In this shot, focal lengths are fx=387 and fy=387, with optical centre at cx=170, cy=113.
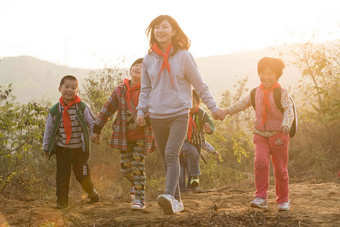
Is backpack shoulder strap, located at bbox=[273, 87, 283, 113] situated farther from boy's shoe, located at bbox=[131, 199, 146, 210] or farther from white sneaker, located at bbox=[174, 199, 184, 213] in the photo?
boy's shoe, located at bbox=[131, 199, 146, 210]

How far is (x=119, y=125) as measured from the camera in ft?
16.5

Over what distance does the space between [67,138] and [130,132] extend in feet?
2.63

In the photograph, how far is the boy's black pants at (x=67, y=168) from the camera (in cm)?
494

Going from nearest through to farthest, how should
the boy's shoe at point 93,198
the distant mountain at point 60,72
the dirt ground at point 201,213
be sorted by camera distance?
1. the dirt ground at point 201,213
2. the boy's shoe at point 93,198
3. the distant mountain at point 60,72

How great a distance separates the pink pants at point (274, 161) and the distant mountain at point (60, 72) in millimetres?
61642

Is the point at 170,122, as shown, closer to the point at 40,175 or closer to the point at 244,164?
the point at 40,175

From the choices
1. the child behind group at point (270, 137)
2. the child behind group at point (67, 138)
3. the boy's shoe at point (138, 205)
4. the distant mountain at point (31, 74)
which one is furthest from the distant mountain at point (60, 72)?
the boy's shoe at point (138, 205)

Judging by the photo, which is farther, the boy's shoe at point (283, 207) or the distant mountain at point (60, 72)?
the distant mountain at point (60, 72)

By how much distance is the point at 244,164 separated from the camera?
1241 cm

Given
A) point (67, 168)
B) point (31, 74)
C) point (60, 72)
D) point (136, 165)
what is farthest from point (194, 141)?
point (60, 72)

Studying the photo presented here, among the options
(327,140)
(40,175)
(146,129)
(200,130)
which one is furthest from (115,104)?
(327,140)

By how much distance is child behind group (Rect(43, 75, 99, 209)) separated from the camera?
4.95 m

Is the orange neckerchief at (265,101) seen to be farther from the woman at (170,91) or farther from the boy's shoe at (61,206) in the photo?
the boy's shoe at (61,206)

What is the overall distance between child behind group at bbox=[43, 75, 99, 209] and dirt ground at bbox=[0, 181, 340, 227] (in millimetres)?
372
